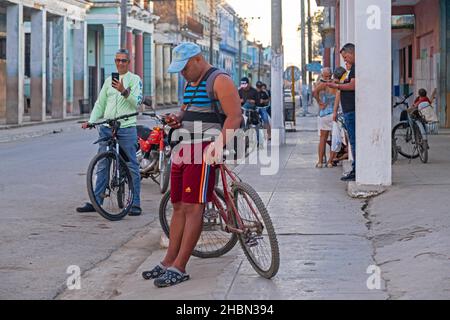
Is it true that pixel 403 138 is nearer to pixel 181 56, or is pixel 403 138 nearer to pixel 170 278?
pixel 181 56

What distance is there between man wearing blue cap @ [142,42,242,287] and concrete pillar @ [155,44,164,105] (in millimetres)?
56436

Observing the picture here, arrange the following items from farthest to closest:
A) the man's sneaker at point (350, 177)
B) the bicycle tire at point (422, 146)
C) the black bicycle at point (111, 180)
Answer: the bicycle tire at point (422, 146)
the man's sneaker at point (350, 177)
the black bicycle at point (111, 180)

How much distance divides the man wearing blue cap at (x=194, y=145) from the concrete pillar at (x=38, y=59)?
102 ft

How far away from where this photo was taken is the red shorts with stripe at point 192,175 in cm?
671

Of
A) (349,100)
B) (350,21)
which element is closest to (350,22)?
(350,21)

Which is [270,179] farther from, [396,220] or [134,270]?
[134,270]

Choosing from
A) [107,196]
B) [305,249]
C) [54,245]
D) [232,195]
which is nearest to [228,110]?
[232,195]

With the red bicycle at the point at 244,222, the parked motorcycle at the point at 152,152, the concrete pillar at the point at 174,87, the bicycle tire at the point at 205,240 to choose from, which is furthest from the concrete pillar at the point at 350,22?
the concrete pillar at the point at 174,87

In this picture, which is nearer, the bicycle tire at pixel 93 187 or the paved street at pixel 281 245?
the paved street at pixel 281 245

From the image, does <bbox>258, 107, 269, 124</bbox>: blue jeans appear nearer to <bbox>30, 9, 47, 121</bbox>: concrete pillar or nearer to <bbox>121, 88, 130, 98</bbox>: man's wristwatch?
<bbox>121, 88, 130, 98</bbox>: man's wristwatch

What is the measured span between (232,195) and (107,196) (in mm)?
3361

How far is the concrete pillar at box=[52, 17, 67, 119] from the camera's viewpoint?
40.0 metres

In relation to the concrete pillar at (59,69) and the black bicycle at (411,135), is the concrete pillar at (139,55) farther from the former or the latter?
the black bicycle at (411,135)
